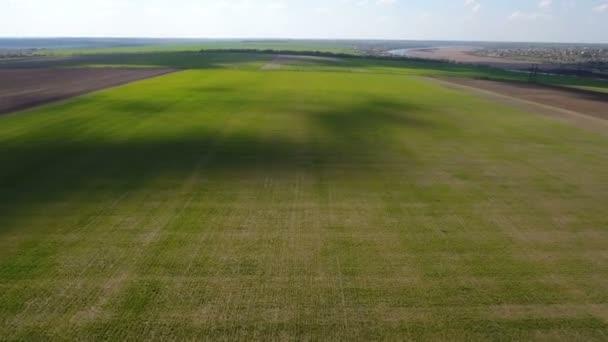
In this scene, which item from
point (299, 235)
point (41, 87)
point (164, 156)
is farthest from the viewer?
point (41, 87)

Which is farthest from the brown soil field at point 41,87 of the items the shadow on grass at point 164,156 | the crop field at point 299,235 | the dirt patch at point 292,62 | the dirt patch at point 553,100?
the dirt patch at point 553,100

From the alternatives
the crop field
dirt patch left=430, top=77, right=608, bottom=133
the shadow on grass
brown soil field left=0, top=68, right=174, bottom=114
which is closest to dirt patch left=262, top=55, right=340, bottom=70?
brown soil field left=0, top=68, right=174, bottom=114

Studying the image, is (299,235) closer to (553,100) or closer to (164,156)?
(164,156)

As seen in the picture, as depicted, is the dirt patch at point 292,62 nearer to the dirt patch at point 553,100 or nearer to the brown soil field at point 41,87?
the brown soil field at point 41,87

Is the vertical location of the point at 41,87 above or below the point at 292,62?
below

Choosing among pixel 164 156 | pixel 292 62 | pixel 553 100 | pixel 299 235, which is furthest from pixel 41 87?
pixel 292 62
